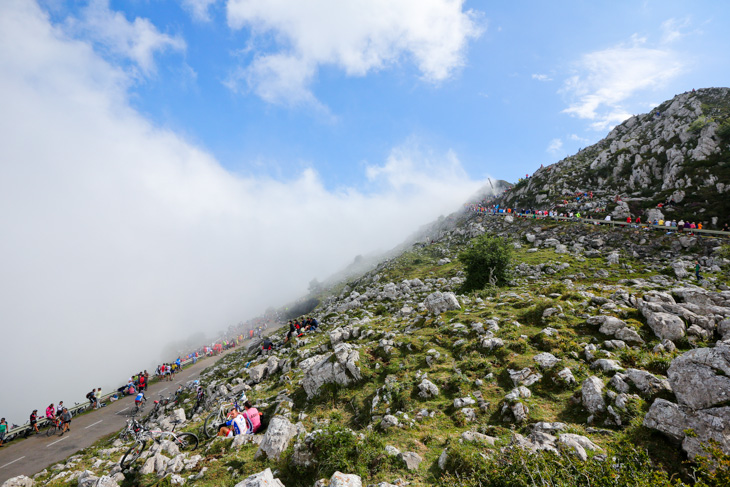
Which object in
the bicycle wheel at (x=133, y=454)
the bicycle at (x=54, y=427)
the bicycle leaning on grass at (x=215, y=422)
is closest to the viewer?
the bicycle wheel at (x=133, y=454)

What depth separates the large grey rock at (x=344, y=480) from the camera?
7.49 meters

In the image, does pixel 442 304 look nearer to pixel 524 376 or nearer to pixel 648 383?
pixel 524 376

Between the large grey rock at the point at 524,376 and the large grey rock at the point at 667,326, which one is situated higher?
the large grey rock at the point at 524,376

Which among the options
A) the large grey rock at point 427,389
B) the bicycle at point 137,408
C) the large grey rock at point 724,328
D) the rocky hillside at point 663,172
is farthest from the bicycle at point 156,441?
the rocky hillside at point 663,172

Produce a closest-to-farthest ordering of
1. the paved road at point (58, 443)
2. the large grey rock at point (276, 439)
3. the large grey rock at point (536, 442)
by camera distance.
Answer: the large grey rock at point (536, 442), the large grey rock at point (276, 439), the paved road at point (58, 443)

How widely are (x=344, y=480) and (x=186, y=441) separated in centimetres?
1080

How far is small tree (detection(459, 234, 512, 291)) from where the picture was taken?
29672mm

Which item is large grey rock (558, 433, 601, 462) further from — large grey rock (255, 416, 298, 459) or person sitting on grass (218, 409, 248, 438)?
person sitting on grass (218, 409, 248, 438)

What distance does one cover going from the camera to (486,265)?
30.0m

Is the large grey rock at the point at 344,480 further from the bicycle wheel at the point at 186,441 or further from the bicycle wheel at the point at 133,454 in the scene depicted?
the bicycle wheel at the point at 133,454

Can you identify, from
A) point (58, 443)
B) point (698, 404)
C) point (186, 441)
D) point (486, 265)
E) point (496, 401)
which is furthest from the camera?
point (486, 265)

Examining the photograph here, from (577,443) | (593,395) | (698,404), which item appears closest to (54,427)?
(577,443)

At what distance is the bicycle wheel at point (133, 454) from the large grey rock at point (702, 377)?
68.9 ft

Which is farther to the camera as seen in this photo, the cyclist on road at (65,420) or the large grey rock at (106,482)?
the cyclist on road at (65,420)
